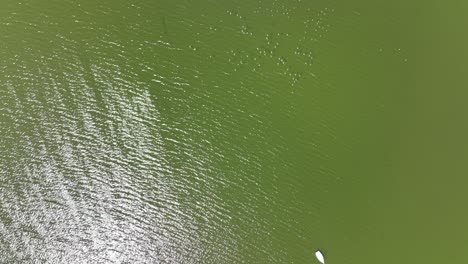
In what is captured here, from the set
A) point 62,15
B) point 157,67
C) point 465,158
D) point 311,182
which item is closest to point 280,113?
point 311,182

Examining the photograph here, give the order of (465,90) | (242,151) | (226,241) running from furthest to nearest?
(465,90) < (242,151) < (226,241)

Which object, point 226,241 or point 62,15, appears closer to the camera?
point 226,241

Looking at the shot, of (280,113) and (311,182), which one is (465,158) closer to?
(311,182)

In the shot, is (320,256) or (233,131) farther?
(233,131)

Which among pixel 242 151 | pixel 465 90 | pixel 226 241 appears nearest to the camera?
pixel 226 241

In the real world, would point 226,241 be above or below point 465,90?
below

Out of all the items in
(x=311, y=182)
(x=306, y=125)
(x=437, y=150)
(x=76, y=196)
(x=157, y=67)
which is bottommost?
(x=76, y=196)

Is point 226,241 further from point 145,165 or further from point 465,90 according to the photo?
point 465,90
